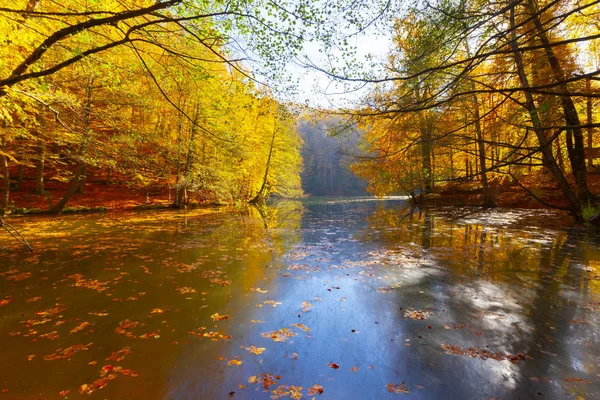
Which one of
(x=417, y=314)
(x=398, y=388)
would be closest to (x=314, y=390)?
(x=398, y=388)

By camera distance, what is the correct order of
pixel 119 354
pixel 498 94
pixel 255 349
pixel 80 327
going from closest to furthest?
pixel 119 354, pixel 255 349, pixel 80 327, pixel 498 94

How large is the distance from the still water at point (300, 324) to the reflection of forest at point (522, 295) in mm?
24

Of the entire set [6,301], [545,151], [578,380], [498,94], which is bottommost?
[578,380]

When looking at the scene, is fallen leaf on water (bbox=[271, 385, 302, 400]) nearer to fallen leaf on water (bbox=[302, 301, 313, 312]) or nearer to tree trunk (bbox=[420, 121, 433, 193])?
fallen leaf on water (bbox=[302, 301, 313, 312])

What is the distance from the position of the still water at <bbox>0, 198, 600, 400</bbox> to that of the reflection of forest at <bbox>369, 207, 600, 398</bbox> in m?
0.02

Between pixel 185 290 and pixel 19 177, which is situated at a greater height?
pixel 19 177

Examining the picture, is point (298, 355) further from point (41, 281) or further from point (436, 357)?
point (41, 281)

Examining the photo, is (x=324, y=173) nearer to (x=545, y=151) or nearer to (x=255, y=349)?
(x=545, y=151)

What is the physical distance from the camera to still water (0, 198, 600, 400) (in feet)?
8.19

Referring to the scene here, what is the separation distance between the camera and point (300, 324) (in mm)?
3639

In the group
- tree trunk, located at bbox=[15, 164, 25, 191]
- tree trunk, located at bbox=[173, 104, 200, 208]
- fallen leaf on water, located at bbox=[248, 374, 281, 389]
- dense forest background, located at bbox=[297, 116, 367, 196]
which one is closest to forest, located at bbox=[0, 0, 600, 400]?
fallen leaf on water, located at bbox=[248, 374, 281, 389]

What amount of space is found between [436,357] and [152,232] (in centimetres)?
1033

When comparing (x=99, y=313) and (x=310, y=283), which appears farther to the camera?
(x=310, y=283)

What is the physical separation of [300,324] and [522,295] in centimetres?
376
